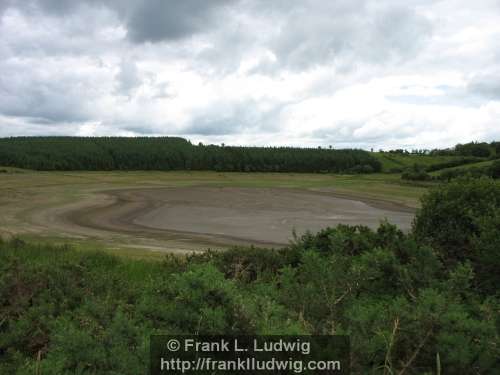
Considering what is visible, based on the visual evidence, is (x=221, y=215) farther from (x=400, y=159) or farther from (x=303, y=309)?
(x=400, y=159)

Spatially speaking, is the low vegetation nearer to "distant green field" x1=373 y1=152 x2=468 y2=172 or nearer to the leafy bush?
the leafy bush

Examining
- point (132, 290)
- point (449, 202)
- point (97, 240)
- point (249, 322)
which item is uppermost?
point (449, 202)

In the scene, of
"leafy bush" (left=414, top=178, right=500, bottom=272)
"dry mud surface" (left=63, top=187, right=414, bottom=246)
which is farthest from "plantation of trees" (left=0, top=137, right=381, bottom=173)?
"leafy bush" (left=414, top=178, right=500, bottom=272)

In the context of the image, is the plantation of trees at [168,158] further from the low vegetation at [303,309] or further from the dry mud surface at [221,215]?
the low vegetation at [303,309]

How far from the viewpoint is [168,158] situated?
11062 centimetres

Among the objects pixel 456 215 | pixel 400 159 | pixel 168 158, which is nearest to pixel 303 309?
pixel 456 215

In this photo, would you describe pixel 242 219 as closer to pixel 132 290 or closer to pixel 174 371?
pixel 132 290

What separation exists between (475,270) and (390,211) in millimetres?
33520

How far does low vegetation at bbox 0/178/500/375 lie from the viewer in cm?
299

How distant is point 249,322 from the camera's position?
10.4 feet

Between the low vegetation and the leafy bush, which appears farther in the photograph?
the leafy bush

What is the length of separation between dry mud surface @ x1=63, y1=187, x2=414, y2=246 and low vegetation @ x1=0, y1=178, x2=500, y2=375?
44.8 feet

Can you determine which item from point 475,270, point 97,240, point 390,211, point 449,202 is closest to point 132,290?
point 475,270

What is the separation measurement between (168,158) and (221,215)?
78.5 m
